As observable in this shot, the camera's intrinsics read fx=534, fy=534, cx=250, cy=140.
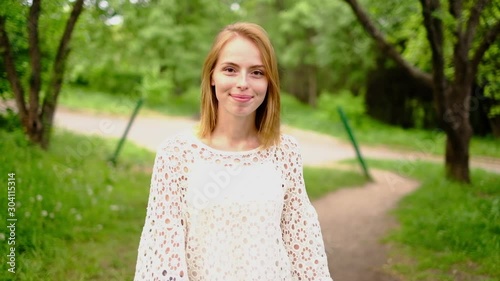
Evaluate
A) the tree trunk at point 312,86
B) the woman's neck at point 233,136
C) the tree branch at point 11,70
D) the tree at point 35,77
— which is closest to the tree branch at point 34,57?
the tree at point 35,77

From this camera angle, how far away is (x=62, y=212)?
16.7 ft

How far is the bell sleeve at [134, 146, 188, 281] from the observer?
1.78m

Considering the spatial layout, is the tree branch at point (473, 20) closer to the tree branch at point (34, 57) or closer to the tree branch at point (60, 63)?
the tree branch at point (60, 63)

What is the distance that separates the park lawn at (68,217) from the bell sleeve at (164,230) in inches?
91.1

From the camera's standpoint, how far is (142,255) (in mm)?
1830

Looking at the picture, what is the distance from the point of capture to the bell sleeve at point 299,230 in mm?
1971

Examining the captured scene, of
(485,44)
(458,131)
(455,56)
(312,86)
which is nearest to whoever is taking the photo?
(485,44)

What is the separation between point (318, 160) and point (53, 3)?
8.88 meters

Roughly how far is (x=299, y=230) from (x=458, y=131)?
661cm

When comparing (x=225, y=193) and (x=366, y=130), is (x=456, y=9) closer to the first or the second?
(x=225, y=193)

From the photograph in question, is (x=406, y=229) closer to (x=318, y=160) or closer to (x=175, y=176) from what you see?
(x=175, y=176)

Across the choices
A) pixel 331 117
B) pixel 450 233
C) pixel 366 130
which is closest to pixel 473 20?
pixel 450 233

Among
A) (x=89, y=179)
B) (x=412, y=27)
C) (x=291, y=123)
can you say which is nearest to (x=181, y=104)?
(x=291, y=123)

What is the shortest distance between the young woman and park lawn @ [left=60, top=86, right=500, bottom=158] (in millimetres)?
12411
